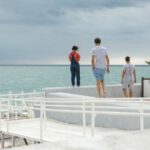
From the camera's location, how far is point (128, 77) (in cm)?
1622

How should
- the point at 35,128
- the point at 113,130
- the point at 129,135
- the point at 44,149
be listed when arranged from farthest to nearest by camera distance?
→ 1. the point at 35,128
2. the point at 113,130
3. the point at 129,135
4. the point at 44,149

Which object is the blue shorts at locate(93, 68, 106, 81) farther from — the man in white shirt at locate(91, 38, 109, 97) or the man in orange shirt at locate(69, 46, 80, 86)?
the man in orange shirt at locate(69, 46, 80, 86)

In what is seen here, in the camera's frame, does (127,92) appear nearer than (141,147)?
No

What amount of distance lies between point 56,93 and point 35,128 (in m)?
3.21

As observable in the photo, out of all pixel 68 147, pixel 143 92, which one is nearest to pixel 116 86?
pixel 143 92

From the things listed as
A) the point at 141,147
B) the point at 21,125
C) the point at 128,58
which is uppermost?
the point at 128,58

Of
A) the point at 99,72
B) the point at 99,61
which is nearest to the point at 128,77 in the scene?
the point at 99,72

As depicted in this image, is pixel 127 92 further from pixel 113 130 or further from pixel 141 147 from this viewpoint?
pixel 141 147

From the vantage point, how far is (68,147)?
4.78 metres

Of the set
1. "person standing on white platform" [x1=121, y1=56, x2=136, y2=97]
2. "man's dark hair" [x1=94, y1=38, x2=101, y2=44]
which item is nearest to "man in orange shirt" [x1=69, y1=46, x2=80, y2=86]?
"person standing on white platform" [x1=121, y1=56, x2=136, y2=97]

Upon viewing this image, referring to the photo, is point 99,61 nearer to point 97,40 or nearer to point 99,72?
point 99,72

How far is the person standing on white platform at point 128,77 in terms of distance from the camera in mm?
15914

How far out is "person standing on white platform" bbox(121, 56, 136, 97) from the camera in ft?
52.2

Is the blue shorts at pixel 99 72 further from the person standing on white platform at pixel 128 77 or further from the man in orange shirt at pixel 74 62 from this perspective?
the man in orange shirt at pixel 74 62
